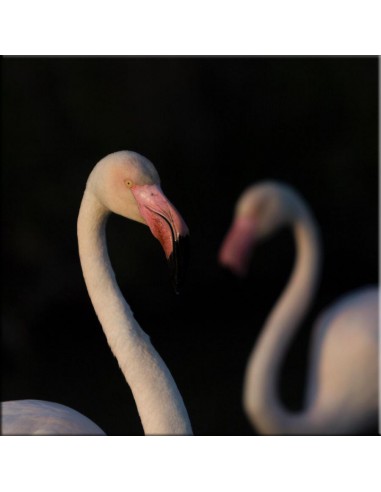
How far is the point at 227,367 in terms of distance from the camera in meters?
6.20

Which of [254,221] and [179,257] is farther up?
[254,221]

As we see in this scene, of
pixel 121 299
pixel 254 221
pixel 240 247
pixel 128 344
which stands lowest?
pixel 128 344

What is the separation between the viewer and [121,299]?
232cm

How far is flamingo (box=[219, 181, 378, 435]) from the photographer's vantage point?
4387 mm

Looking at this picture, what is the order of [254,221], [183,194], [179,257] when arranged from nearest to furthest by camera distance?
[179,257] → [254,221] → [183,194]

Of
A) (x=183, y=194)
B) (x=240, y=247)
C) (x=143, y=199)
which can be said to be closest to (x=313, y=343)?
(x=240, y=247)

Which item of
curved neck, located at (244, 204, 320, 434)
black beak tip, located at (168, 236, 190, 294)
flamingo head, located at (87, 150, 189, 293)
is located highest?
flamingo head, located at (87, 150, 189, 293)

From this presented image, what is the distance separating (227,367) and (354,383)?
176cm

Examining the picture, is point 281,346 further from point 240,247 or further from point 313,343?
point 240,247

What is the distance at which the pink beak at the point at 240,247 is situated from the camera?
4625 millimetres

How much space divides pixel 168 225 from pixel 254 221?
2.59 meters

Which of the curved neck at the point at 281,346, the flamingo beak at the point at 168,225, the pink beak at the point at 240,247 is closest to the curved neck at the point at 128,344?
the flamingo beak at the point at 168,225

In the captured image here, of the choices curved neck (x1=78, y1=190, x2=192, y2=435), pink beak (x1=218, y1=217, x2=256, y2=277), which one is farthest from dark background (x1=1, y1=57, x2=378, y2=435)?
curved neck (x1=78, y1=190, x2=192, y2=435)

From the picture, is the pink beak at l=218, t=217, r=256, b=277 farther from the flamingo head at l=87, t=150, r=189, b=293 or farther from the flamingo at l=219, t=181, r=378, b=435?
the flamingo head at l=87, t=150, r=189, b=293
